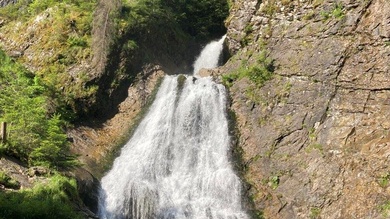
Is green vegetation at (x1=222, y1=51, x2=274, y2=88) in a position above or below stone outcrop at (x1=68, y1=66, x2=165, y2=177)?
below

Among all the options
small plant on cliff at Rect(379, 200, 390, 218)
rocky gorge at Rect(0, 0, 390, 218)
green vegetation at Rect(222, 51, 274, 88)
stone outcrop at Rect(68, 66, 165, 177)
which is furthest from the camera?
green vegetation at Rect(222, 51, 274, 88)

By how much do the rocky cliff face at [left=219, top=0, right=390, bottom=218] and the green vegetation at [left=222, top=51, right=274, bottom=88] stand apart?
1.19 ft

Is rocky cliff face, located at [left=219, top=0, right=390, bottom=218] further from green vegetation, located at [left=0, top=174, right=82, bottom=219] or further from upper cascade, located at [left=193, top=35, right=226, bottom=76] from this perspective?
green vegetation, located at [left=0, top=174, right=82, bottom=219]

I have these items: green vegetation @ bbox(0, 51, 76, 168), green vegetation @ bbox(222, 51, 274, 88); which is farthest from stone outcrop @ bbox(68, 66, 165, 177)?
green vegetation @ bbox(222, 51, 274, 88)

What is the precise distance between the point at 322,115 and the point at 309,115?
0.72 metres

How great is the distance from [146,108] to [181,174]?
21.8 feet

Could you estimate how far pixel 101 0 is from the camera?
30672mm

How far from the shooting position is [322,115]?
70.5 feet

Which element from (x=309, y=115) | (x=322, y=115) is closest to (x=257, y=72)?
(x=309, y=115)

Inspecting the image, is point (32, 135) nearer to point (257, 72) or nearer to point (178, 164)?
point (178, 164)

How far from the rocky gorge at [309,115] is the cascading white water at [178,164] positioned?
0.94m

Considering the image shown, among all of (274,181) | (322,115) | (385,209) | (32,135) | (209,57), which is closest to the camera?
(32,135)

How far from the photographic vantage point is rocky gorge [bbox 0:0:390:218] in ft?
62.9

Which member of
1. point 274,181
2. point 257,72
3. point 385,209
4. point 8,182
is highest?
point 8,182
